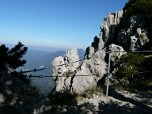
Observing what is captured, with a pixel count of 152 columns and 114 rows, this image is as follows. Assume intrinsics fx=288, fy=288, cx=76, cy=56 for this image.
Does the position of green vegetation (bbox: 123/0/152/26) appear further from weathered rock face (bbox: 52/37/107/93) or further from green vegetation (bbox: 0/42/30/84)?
green vegetation (bbox: 0/42/30/84)

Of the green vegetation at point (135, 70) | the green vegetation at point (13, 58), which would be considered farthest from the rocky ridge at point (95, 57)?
the green vegetation at point (13, 58)

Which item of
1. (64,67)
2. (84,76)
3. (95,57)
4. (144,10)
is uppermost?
(144,10)

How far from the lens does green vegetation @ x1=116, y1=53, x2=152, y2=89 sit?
54.4 feet

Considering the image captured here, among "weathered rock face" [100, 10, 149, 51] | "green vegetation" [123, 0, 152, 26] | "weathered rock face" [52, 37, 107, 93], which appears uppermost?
"green vegetation" [123, 0, 152, 26]

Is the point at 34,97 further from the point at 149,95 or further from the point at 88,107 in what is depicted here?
the point at 149,95

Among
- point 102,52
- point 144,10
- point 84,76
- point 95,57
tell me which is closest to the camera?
point 84,76

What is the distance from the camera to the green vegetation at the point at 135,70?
16.6m

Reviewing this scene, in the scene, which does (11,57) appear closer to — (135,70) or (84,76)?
(84,76)

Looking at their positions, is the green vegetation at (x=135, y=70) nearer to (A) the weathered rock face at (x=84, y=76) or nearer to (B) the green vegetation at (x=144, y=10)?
(A) the weathered rock face at (x=84, y=76)

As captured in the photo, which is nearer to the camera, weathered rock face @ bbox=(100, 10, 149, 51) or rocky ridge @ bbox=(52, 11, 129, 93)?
rocky ridge @ bbox=(52, 11, 129, 93)

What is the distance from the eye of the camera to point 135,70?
19562 millimetres

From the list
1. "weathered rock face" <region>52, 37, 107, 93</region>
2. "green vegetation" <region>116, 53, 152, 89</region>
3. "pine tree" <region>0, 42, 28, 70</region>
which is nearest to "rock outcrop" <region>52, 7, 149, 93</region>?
"weathered rock face" <region>52, 37, 107, 93</region>

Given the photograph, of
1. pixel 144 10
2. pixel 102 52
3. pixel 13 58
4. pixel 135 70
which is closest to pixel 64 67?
pixel 102 52

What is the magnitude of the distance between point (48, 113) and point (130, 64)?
1148 cm
